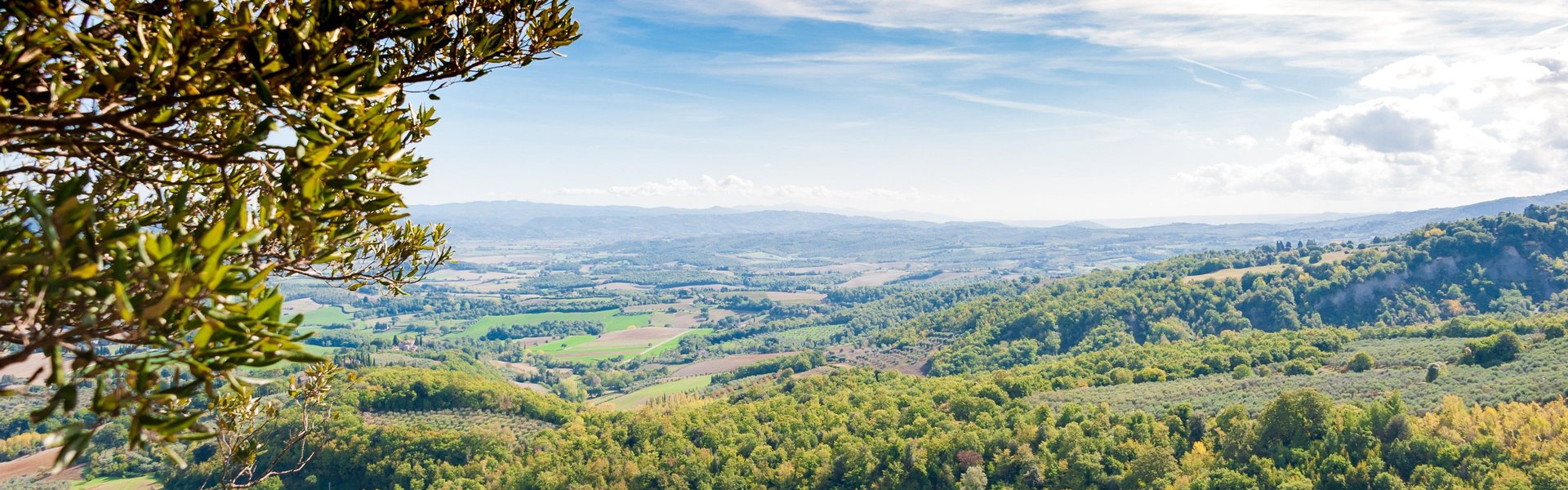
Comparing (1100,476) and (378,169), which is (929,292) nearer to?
(1100,476)

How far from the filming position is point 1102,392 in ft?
187

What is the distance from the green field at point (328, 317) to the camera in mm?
173500

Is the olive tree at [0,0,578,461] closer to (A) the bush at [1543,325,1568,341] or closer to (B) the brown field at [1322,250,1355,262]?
(A) the bush at [1543,325,1568,341]

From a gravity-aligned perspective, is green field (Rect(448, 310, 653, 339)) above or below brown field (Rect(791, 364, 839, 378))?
below

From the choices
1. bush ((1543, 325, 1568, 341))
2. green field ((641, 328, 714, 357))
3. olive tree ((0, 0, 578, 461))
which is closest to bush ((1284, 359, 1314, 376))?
bush ((1543, 325, 1568, 341))

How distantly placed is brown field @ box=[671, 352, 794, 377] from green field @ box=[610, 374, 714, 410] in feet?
14.0

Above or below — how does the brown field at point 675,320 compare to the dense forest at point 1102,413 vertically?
below

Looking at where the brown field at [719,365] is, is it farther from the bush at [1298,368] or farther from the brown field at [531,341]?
the bush at [1298,368]

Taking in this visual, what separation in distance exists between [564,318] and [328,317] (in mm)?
58219

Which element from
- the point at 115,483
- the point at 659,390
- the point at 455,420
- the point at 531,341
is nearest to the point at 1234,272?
the point at 659,390

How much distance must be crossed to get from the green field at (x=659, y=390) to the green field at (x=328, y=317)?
4291 inches

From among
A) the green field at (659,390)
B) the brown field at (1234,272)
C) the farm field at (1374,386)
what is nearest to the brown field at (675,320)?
the green field at (659,390)

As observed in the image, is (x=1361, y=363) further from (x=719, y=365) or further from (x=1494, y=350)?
(x=719, y=365)

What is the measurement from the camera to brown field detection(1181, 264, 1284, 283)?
117m
